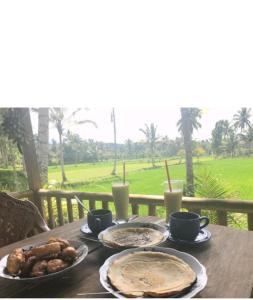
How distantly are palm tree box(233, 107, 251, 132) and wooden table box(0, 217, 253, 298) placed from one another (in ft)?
A: 13.3

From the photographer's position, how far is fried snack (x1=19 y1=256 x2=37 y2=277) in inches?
37.2

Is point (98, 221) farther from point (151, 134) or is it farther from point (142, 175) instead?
point (142, 175)

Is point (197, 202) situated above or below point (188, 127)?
below

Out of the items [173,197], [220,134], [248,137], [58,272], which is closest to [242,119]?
[248,137]

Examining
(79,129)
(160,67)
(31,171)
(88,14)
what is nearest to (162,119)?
(79,129)

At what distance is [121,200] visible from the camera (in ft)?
5.51

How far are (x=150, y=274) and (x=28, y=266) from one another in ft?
1.33

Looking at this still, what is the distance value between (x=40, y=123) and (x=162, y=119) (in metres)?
2.48

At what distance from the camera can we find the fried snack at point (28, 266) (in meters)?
0.94

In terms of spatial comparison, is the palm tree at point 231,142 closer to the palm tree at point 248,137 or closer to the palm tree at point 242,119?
the palm tree at point 248,137

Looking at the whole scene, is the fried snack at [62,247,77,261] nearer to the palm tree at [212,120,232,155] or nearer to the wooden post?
the wooden post

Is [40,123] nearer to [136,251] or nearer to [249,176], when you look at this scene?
[136,251]

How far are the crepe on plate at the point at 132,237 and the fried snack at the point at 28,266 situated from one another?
303 millimetres

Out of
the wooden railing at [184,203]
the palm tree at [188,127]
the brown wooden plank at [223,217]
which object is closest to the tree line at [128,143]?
the palm tree at [188,127]
